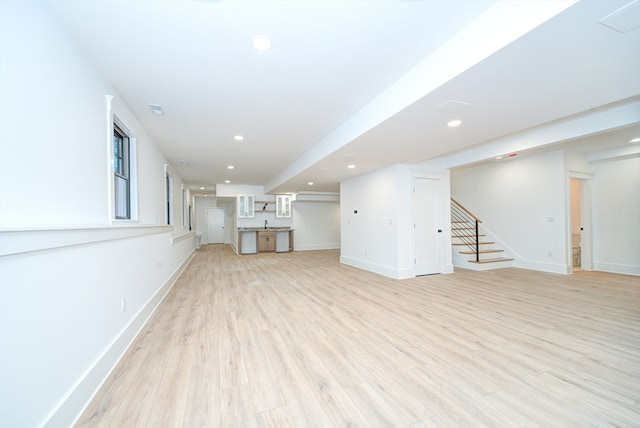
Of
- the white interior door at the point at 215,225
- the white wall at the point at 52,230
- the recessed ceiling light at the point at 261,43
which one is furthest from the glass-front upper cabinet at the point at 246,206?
the recessed ceiling light at the point at 261,43

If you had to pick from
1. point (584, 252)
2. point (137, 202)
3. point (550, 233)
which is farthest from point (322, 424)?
point (584, 252)

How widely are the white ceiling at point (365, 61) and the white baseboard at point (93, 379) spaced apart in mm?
2418

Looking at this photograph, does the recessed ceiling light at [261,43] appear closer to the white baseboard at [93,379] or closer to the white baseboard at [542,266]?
the white baseboard at [93,379]

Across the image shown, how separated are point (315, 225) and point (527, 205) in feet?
23.7

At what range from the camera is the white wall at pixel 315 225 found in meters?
10.9

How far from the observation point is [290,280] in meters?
5.40

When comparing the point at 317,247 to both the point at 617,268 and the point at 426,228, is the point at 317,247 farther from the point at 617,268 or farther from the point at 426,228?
the point at 617,268

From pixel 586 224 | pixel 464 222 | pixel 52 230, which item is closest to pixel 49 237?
pixel 52 230

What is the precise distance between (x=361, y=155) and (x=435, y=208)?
2568mm

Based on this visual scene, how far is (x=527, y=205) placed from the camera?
6.33 m

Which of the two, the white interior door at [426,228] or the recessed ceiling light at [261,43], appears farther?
the white interior door at [426,228]

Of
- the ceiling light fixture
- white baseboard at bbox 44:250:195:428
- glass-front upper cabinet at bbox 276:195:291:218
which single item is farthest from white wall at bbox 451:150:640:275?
white baseboard at bbox 44:250:195:428

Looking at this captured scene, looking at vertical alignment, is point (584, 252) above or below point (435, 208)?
below

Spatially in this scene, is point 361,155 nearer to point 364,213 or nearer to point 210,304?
point 364,213
